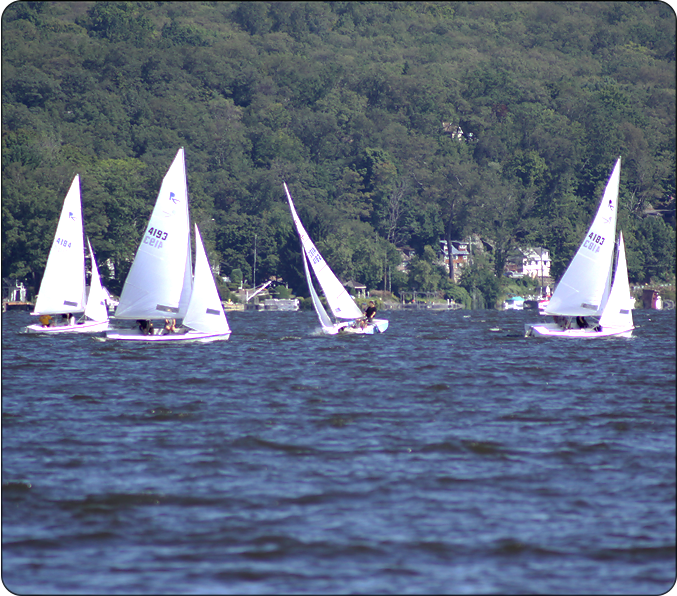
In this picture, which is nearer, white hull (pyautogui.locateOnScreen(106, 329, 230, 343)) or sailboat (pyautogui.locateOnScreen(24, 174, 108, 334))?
white hull (pyautogui.locateOnScreen(106, 329, 230, 343))

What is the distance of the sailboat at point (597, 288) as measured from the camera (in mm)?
39750

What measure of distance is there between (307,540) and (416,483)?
9.40 ft

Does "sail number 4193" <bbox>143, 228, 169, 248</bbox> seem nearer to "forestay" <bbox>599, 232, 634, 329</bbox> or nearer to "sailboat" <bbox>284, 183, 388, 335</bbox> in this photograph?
"sailboat" <bbox>284, 183, 388, 335</bbox>

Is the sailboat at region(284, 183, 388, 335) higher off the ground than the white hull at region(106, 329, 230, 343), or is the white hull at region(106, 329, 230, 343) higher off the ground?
the sailboat at region(284, 183, 388, 335)

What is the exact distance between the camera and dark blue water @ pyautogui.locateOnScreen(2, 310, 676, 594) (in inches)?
414

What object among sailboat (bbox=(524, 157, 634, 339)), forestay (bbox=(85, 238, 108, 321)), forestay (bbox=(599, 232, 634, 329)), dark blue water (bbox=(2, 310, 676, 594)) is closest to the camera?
dark blue water (bbox=(2, 310, 676, 594))

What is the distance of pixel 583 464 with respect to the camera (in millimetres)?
15297

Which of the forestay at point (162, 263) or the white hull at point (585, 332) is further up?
the forestay at point (162, 263)

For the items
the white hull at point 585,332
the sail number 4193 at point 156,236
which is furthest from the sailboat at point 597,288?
A: the sail number 4193 at point 156,236

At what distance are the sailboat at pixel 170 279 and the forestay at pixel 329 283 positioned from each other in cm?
659

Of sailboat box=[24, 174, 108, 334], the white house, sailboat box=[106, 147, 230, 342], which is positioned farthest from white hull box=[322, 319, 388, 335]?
the white house

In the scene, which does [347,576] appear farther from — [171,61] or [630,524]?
[171,61]

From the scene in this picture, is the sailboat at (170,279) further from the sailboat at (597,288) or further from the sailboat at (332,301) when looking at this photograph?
the sailboat at (597,288)

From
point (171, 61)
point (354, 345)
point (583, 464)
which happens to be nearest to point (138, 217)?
point (354, 345)
